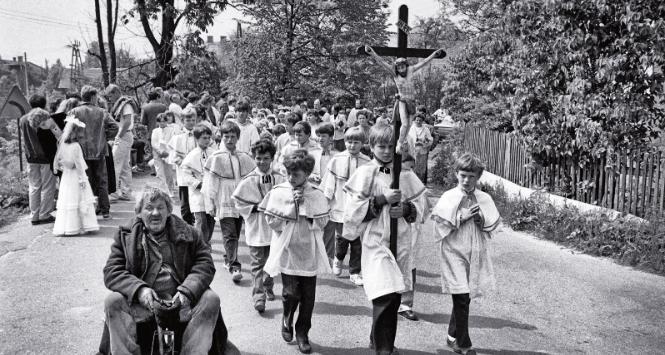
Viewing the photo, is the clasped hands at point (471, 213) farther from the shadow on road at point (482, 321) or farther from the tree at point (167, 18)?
the tree at point (167, 18)

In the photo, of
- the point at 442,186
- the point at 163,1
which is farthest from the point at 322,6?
the point at 442,186

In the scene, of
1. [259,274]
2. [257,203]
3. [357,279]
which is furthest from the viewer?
[357,279]

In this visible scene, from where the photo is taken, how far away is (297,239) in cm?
574

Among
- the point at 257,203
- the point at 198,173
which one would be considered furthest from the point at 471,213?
the point at 198,173

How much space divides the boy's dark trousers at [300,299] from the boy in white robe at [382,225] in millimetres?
565

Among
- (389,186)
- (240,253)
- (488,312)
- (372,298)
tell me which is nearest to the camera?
(372,298)

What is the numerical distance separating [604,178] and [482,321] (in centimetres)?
553

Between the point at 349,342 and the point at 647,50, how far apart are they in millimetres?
7531

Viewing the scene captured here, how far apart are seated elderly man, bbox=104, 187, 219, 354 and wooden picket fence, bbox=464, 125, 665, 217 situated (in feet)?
24.3

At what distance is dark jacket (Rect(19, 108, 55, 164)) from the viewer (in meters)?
9.81

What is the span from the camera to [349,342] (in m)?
5.76

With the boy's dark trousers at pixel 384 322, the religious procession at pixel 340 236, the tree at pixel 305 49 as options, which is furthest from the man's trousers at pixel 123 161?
the tree at pixel 305 49

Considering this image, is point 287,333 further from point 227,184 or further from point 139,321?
point 227,184

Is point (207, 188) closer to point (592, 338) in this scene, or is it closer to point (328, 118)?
point (592, 338)
